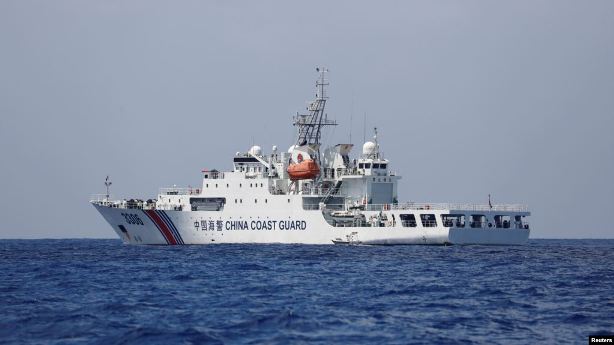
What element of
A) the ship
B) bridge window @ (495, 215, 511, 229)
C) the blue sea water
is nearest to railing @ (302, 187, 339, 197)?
the ship

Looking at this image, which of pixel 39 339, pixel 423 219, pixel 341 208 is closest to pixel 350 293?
pixel 39 339

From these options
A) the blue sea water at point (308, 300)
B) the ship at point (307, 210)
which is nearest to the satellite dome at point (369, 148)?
the ship at point (307, 210)

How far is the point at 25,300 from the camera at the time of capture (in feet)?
111

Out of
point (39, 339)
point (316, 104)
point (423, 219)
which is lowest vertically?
point (39, 339)

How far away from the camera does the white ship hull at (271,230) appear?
6662cm

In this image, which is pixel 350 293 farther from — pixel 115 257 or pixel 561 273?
pixel 115 257

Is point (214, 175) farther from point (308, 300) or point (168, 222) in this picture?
point (308, 300)

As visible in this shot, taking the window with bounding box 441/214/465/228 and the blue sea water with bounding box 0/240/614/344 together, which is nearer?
the blue sea water with bounding box 0/240/614/344

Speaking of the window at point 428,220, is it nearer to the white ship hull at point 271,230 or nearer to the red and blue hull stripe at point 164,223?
the white ship hull at point 271,230

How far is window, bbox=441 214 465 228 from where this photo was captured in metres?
66.1

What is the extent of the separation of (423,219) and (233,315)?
38260mm

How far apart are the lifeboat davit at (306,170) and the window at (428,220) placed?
373 inches

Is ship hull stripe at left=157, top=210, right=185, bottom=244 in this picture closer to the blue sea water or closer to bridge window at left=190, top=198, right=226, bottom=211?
bridge window at left=190, top=198, right=226, bottom=211

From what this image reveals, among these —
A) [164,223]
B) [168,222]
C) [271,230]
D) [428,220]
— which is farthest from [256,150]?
[428,220]
